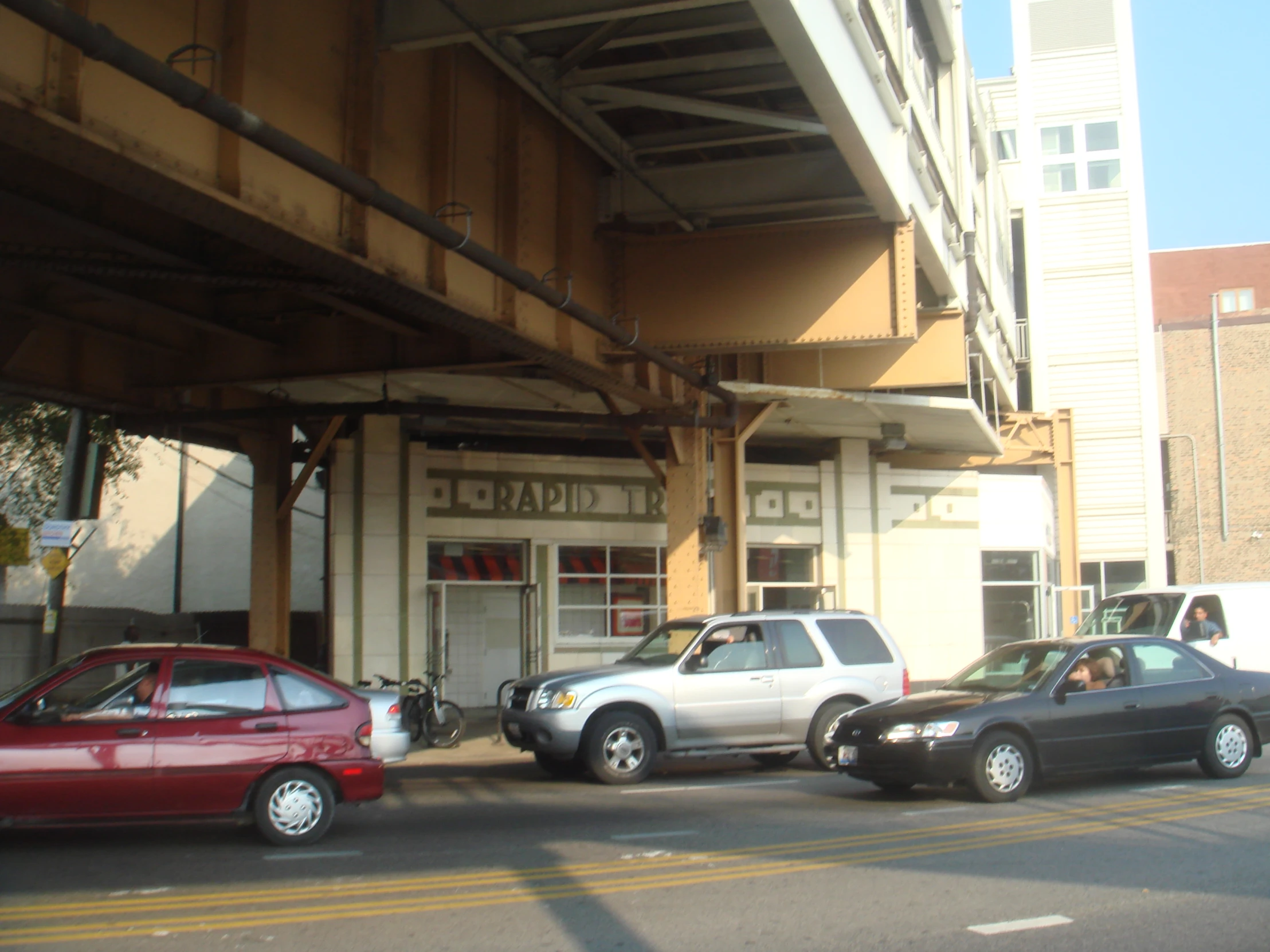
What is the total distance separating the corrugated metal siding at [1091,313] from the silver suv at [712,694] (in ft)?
78.9

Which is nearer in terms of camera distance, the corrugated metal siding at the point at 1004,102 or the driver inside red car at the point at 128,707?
the driver inside red car at the point at 128,707

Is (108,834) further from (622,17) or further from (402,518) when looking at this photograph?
(402,518)

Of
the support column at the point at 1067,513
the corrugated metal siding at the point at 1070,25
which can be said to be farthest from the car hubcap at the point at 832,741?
the corrugated metal siding at the point at 1070,25

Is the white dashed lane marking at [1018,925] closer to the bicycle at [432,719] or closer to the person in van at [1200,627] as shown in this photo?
the bicycle at [432,719]

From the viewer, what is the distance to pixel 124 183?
330 inches

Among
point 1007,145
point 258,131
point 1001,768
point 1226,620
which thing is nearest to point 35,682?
point 258,131

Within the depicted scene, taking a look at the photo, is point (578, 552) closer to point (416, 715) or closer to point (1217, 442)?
point (416, 715)

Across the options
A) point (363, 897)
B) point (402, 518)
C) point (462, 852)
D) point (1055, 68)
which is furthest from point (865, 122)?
point (1055, 68)

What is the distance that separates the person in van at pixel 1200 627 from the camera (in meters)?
16.4

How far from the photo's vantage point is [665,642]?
1427 cm

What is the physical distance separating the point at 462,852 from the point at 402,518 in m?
11.4

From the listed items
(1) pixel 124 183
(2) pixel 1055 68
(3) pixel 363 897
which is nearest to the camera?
(3) pixel 363 897

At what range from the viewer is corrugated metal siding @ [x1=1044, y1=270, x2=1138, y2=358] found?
35.2 m

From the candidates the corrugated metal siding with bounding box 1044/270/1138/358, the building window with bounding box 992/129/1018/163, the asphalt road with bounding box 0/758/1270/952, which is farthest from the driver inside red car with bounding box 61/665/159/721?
the building window with bounding box 992/129/1018/163
